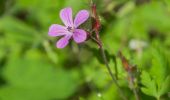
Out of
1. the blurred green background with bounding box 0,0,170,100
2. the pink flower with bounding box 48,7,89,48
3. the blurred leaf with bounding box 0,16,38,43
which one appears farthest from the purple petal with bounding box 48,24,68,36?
the blurred leaf with bounding box 0,16,38,43

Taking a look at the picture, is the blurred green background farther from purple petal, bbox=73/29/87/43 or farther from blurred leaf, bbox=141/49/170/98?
purple petal, bbox=73/29/87/43

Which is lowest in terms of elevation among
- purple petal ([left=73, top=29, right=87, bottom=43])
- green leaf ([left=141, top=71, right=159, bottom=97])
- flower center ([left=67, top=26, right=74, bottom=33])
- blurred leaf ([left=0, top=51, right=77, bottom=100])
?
green leaf ([left=141, top=71, right=159, bottom=97])

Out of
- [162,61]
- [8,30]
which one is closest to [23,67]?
[8,30]

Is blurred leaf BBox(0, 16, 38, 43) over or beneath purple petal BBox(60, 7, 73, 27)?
over

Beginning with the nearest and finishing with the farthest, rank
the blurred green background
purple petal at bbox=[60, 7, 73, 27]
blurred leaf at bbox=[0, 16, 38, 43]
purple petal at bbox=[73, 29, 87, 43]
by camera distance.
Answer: purple petal at bbox=[73, 29, 87, 43] → purple petal at bbox=[60, 7, 73, 27] → the blurred green background → blurred leaf at bbox=[0, 16, 38, 43]

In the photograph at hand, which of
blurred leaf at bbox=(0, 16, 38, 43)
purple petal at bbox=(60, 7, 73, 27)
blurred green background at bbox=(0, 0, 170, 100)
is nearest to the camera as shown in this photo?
purple petal at bbox=(60, 7, 73, 27)

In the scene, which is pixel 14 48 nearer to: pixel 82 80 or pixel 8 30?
pixel 8 30

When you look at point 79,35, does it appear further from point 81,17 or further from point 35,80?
point 35,80

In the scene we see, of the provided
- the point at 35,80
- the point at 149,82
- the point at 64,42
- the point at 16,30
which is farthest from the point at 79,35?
the point at 16,30
